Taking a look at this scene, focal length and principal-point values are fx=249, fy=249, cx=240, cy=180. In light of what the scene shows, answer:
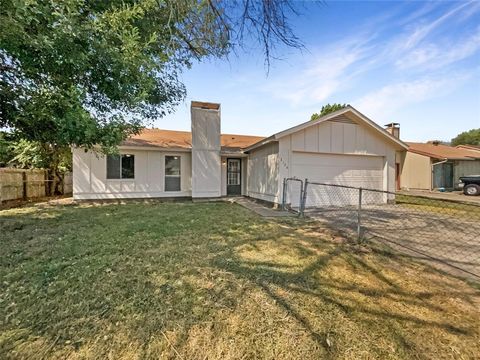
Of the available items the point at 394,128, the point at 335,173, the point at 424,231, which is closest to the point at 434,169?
the point at 394,128

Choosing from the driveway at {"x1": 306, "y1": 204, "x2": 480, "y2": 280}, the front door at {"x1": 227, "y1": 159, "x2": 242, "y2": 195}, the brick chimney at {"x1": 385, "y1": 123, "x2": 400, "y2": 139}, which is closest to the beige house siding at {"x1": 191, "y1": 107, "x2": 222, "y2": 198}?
the front door at {"x1": 227, "y1": 159, "x2": 242, "y2": 195}

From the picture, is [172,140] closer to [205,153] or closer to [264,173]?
[205,153]

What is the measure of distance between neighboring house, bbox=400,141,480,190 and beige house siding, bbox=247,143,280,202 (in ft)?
46.3

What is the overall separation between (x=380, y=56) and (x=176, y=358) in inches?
345

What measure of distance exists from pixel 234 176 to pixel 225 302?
11075 mm

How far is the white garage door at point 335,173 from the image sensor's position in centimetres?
988

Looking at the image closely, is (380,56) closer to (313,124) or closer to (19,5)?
(313,124)

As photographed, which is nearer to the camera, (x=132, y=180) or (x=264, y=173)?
(x=264, y=173)

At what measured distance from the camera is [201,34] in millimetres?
Result: 5445

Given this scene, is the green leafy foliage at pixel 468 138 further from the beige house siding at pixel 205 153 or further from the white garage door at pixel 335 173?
the beige house siding at pixel 205 153

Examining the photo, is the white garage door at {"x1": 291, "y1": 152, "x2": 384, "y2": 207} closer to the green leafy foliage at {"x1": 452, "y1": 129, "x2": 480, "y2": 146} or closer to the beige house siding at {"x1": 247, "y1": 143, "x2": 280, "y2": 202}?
the beige house siding at {"x1": 247, "y1": 143, "x2": 280, "y2": 202}

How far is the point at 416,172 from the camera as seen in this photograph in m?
18.9

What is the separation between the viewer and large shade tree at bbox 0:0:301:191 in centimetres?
412

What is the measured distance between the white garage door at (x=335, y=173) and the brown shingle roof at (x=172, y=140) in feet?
16.0
